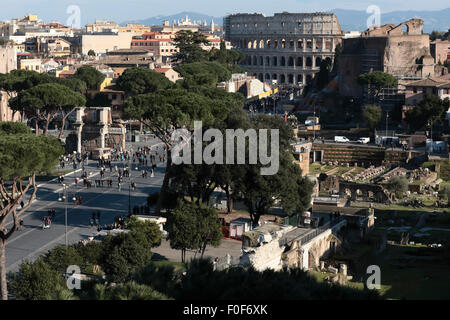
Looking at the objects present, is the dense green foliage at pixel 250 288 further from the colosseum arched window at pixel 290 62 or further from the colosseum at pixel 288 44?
the colosseum arched window at pixel 290 62

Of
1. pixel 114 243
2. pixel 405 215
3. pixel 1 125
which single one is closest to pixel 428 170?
pixel 405 215

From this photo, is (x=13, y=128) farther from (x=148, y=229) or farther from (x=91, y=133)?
(x=91, y=133)

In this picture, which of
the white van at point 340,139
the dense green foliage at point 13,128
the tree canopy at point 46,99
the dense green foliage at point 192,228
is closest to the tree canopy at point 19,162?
the dense green foliage at point 192,228

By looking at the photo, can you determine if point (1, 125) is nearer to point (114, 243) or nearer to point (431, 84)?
point (114, 243)

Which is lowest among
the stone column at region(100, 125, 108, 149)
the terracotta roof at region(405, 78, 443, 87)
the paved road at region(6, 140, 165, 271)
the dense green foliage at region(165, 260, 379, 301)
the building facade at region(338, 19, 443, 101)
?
the paved road at region(6, 140, 165, 271)

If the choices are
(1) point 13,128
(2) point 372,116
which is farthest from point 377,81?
(1) point 13,128

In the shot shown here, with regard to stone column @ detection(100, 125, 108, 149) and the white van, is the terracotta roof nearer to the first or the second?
the white van

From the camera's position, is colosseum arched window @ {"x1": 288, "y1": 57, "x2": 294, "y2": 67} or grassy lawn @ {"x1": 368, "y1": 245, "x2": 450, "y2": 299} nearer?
grassy lawn @ {"x1": 368, "y1": 245, "x2": 450, "y2": 299}

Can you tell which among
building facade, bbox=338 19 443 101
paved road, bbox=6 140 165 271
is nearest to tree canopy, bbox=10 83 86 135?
paved road, bbox=6 140 165 271
